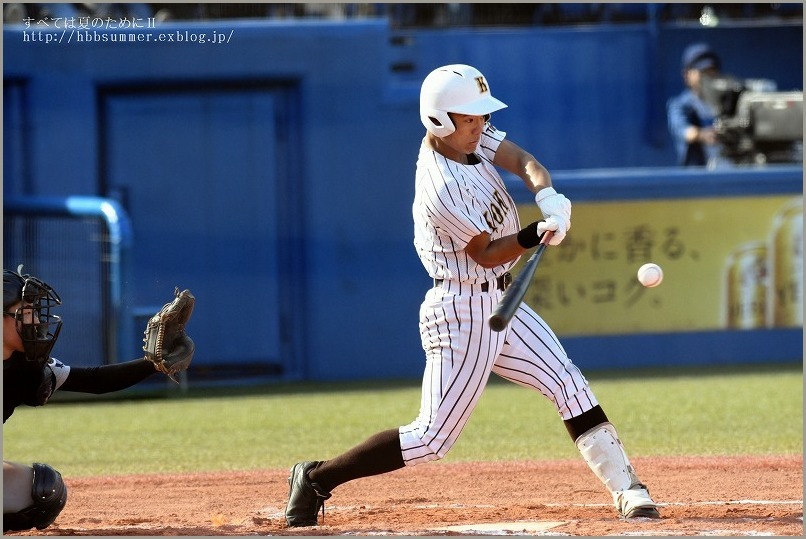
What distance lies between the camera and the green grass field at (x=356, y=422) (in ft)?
25.7

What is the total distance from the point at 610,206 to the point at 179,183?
403 centimetres

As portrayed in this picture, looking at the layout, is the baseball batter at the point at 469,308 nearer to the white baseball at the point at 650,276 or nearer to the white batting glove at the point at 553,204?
the white batting glove at the point at 553,204

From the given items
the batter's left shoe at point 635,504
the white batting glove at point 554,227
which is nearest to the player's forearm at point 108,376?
the white batting glove at point 554,227

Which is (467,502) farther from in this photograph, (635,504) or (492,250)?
(492,250)

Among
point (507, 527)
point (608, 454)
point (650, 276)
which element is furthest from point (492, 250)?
point (507, 527)

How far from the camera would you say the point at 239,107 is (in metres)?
12.6

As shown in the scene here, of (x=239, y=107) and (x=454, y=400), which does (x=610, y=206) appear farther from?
(x=454, y=400)

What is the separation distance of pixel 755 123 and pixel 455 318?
9.15 meters

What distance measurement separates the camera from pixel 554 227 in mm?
4820

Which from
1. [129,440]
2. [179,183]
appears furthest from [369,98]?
[129,440]

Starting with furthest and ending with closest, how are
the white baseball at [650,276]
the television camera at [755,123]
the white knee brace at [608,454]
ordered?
the television camera at [755,123] < the white baseball at [650,276] < the white knee brace at [608,454]

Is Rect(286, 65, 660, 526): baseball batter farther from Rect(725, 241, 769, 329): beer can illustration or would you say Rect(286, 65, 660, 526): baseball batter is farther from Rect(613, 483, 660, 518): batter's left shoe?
Rect(725, 241, 769, 329): beer can illustration

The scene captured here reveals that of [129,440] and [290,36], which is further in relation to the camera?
[290,36]

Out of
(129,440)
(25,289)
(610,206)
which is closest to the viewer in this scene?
(25,289)
